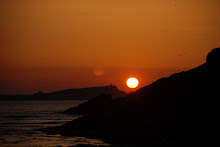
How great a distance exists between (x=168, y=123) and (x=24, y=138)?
3116 cm

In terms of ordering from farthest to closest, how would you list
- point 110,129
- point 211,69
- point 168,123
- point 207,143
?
point 211,69 → point 110,129 → point 168,123 → point 207,143

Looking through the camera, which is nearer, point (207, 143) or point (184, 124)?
point (207, 143)

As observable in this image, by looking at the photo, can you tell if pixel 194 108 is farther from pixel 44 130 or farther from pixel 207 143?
Result: pixel 44 130

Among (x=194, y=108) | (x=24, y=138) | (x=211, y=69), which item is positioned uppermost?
(x=211, y=69)

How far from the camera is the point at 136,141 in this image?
76.6 m

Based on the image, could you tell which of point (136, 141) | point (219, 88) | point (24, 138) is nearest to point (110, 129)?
point (136, 141)

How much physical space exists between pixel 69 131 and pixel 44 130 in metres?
7.88

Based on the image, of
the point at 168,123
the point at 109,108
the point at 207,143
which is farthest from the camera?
the point at 109,108

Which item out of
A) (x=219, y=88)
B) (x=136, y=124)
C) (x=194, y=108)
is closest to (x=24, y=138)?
(x=136, y=124)

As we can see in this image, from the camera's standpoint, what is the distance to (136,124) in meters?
86.7

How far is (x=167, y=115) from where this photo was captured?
284ft

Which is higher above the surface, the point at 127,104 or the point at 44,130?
the point at 127,104

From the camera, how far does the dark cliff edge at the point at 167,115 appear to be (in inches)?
2995

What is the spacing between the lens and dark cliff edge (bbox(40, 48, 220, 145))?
7606 cm
